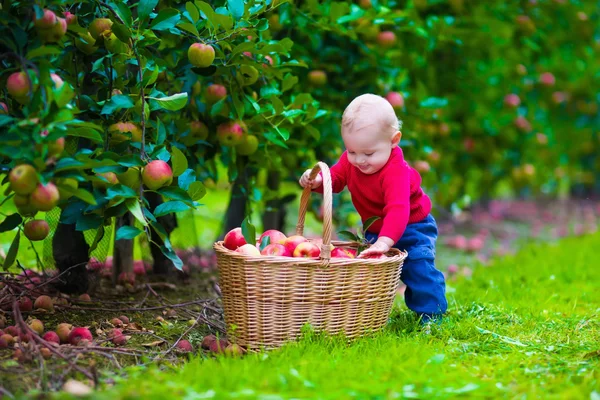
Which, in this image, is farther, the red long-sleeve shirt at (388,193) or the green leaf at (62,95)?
the red long-sleeve shirt at (388,193)

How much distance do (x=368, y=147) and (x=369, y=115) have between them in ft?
0.40

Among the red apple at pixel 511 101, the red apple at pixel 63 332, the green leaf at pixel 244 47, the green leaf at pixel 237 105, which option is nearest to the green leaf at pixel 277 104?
the green leaf at pixel 237 105

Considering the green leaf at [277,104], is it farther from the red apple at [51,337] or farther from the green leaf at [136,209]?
the red apple at [51,337]

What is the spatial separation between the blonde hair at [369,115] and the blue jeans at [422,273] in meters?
0.48

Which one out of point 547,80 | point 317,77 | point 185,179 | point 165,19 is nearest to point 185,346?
point 185,179

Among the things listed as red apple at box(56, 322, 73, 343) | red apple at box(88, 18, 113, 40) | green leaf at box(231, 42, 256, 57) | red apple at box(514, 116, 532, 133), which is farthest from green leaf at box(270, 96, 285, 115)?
red apple at box(514, 116, 532, 133)

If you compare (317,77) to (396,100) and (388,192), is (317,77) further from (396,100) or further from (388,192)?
(388,192)

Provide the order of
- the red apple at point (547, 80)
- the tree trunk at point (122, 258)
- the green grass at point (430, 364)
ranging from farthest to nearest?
the red apple at point (547, 80) → the tree trunk at point (122, 258) → the green grass at point (430, 364)

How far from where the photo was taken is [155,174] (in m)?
2.44

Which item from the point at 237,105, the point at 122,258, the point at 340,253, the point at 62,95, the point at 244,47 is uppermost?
the point at 244,47

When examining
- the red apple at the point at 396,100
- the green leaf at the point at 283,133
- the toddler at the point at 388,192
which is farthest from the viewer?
the red apple at the point at 396,100

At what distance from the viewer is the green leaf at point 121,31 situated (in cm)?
249

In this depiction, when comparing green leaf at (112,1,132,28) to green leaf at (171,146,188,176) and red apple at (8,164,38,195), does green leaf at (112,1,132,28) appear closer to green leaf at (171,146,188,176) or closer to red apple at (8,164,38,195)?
green leaf at (171,146,188,176)

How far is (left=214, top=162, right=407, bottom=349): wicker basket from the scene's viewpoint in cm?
245
